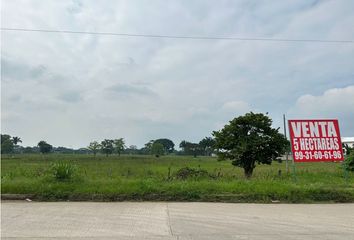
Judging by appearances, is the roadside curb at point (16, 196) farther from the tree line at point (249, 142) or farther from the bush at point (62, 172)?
the tree line at point (249, 142)

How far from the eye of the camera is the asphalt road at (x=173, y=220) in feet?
18.8

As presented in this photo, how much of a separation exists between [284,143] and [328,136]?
4.79 m

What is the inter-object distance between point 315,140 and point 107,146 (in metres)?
81.1

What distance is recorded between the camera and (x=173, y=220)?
6.70 meters

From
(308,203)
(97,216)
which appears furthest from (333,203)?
(97,216)

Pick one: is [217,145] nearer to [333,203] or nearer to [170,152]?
[333,203]

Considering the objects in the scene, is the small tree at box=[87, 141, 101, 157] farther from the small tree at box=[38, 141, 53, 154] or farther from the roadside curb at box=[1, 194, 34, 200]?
the roadside curb at box=[1, 194, 34, 200]

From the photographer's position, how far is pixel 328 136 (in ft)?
36.6

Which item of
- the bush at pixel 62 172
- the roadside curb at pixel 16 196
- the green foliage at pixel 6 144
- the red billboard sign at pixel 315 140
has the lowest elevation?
the roadside curb at pixel 16 196

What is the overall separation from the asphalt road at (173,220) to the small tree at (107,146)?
8128 centimetres

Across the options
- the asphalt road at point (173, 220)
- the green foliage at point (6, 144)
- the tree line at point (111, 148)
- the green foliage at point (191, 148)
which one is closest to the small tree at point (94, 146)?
the tree line at point (111, 148)

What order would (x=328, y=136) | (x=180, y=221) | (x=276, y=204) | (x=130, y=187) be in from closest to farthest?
(x=180, y=221)
(x=276, y=204)
(x=130, y=187)
(x=328, y=136)

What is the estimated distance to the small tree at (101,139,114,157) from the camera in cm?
8847

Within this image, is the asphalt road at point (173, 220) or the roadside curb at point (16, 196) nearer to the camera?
the asphalt road at point (173, 220)
